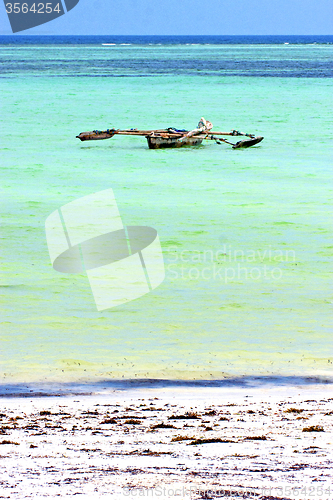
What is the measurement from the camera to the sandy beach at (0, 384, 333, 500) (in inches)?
178

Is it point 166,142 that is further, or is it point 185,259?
point 166,142

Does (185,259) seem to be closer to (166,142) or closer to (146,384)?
(146,384)

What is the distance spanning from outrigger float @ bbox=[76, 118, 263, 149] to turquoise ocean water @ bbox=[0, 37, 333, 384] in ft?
1.15

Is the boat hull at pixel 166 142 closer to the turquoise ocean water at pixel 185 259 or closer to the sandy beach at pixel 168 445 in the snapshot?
the turquoise ocean water at pixel 185 259

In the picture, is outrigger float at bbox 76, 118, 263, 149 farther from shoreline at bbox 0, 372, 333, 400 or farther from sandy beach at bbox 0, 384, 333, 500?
sandy beach at bbox 0, 384, 333, 500

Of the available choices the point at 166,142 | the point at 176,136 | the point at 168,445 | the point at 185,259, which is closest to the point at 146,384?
the point at 168,445

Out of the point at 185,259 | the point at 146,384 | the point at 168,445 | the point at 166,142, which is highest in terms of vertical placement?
the point at 168,445

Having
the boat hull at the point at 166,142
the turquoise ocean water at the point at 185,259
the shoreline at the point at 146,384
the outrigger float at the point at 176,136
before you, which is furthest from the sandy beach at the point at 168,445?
the outrigger float at the point at 176,136

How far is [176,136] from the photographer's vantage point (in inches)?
947

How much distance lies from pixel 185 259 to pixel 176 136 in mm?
12803

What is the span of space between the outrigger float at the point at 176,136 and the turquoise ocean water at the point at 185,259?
1.15 ft

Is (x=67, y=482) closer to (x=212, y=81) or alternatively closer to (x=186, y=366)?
(x=186, y=366)

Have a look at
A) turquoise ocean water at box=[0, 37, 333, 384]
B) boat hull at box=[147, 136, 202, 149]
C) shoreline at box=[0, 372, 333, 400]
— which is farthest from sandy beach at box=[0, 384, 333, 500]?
boat hull at box=[147, 136, 202, 149]

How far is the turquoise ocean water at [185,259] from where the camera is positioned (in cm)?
802
